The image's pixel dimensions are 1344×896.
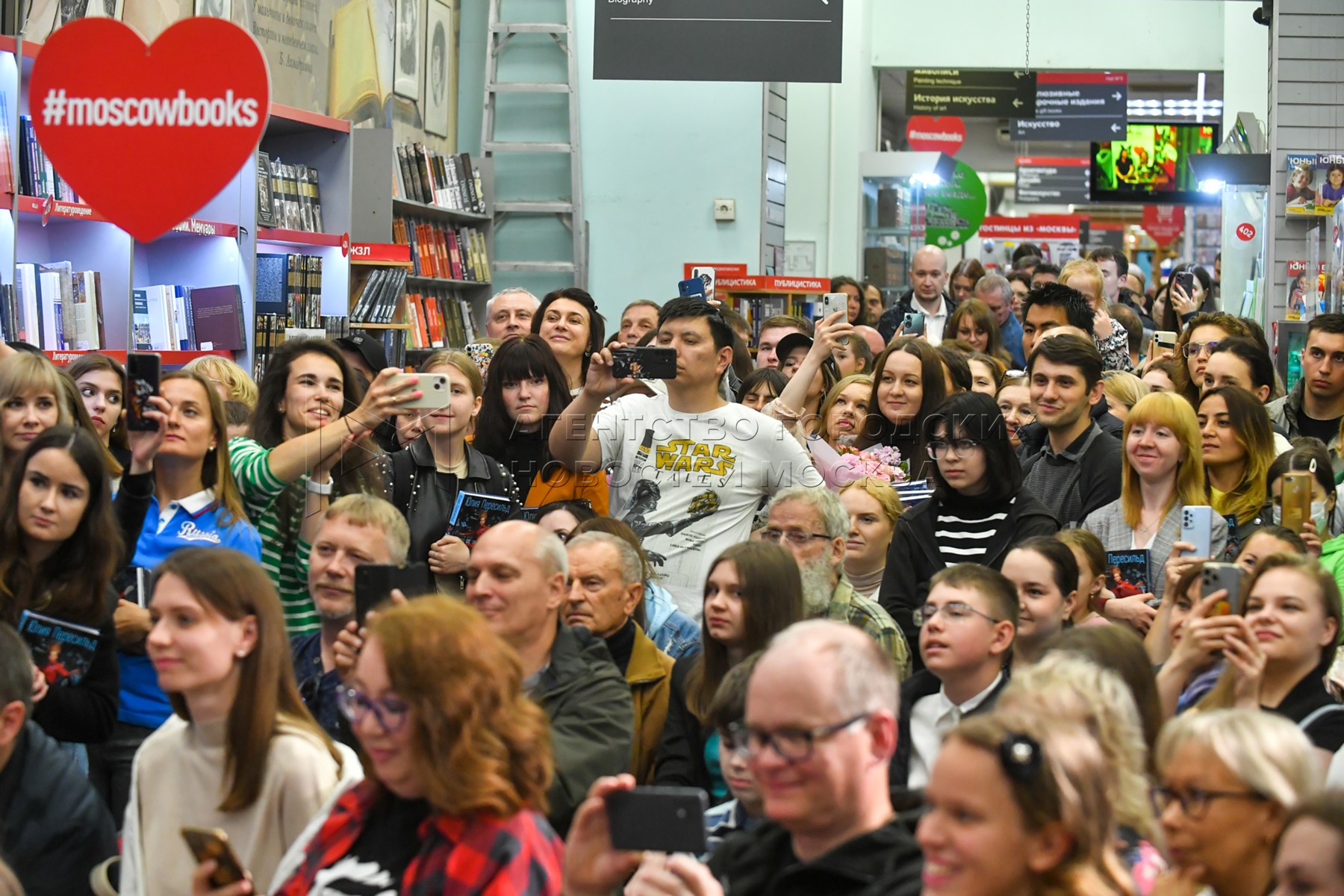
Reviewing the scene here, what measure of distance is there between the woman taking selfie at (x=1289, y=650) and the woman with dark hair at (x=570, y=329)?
2.93 meters

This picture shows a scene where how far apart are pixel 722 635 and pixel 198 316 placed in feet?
13.6

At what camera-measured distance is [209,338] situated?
6.77 m

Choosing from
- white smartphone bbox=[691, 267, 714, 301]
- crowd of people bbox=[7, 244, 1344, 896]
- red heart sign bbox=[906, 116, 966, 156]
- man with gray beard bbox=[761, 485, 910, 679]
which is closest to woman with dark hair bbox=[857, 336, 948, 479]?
crowd of people bbox=[7, 244, 1344, 896]

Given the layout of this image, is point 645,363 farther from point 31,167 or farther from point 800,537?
point 31,167

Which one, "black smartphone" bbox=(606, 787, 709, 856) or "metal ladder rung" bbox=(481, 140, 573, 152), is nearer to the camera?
"black smartphone" bbox=(606, 787, 709, 856)

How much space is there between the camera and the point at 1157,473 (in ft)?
14.5

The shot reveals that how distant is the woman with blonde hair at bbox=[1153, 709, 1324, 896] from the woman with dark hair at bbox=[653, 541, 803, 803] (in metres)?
1.20

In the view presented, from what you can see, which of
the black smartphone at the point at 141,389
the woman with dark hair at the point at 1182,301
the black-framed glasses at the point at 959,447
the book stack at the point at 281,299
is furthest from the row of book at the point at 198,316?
the woman with dark hair at the point at 1182,301

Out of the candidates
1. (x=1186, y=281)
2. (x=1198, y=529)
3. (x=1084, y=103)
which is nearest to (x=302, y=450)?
(x=1198, y=529)

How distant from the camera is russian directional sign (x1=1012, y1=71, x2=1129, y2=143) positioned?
16.0 m

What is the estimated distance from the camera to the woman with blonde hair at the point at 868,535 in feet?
15.1

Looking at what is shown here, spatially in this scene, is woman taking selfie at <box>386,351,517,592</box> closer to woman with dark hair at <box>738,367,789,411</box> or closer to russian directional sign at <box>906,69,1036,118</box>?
woman with dark hair at <box>738,367,789,411</box>

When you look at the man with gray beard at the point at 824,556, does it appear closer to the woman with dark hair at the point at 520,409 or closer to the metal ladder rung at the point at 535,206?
the woman with dark hair at the point at 520,409

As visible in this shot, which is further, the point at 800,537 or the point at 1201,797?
the point at 800,537
